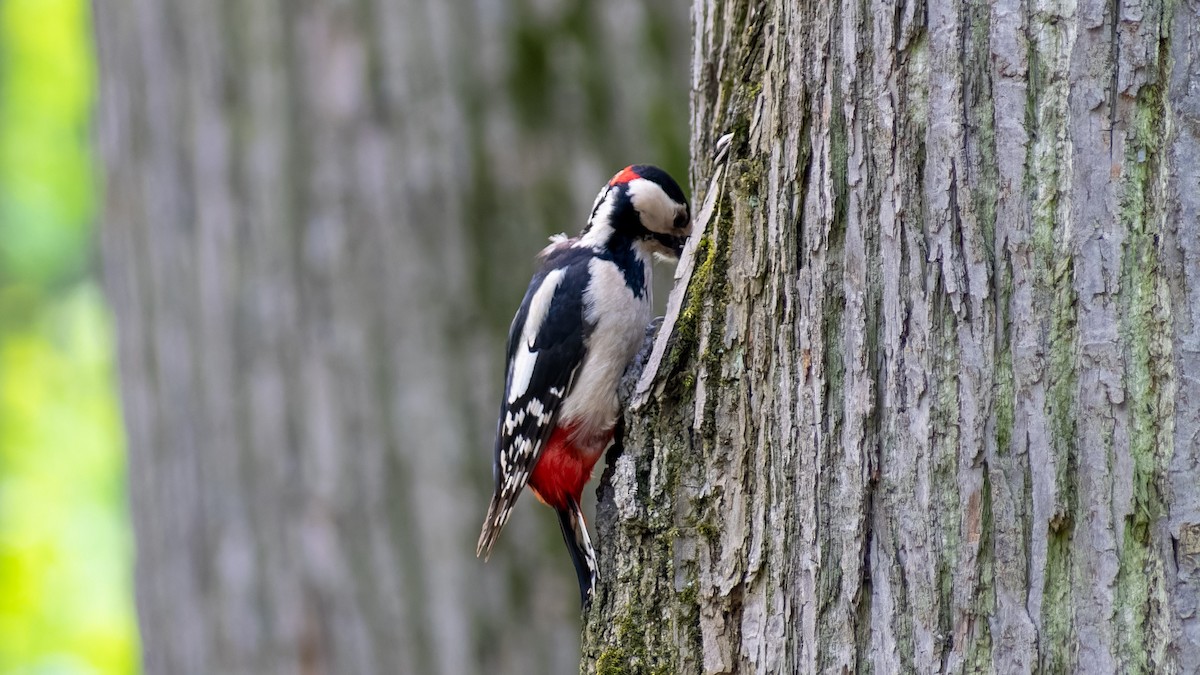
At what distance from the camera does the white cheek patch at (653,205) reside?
3152 mm

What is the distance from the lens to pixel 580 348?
10.3 ft

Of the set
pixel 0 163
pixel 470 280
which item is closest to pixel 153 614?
pixel 470 280

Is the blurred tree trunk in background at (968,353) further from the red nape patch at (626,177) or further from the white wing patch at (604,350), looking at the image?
the red nape patch at (626,177)

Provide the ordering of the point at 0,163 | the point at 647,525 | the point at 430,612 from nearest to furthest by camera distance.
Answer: the point at 647,525
the point at 430,612
the point at 0,163

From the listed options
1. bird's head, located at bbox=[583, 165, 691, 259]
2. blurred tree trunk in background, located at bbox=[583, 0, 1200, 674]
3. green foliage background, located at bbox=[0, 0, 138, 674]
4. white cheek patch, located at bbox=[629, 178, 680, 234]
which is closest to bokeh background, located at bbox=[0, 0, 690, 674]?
bird's head, located at bbox=[583, 165, 691, 259]

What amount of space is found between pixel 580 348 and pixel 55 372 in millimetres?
6681

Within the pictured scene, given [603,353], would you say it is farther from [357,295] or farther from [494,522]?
[357,295]

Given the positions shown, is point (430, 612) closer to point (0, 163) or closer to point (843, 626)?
point (843, 626)

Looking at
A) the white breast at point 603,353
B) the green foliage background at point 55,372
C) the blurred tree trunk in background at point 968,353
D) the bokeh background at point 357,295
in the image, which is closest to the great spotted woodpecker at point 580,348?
the white breast at point 603,353

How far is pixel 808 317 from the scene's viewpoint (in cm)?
183

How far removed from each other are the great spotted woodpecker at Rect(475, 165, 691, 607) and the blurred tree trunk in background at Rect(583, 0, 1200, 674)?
41.8 inches

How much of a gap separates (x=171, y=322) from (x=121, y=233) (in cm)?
42

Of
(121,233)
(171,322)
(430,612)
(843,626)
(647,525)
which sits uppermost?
(121,233)

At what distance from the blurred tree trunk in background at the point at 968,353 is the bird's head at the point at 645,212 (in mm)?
1168
